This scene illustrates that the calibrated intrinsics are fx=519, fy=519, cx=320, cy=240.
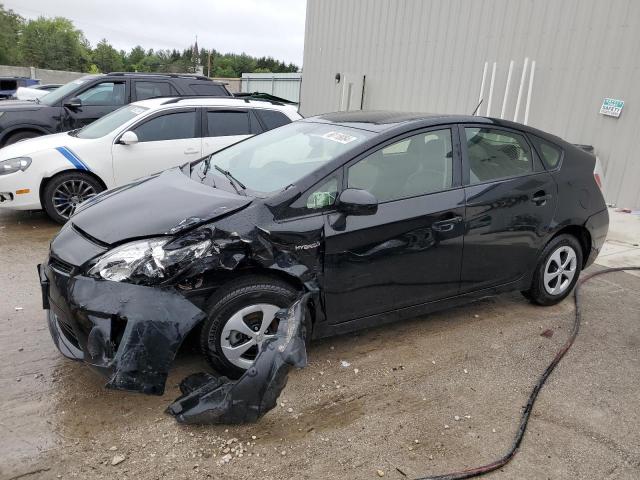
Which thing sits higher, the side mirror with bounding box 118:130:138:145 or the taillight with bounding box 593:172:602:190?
the taillight with bounding box 593:172:602:190

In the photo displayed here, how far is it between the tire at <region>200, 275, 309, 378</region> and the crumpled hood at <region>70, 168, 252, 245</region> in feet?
1.49

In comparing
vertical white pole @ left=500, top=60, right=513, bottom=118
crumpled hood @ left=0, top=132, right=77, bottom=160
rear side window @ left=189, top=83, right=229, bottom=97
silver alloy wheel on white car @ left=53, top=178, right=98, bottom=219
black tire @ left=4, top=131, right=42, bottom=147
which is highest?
vertical white pole @ left=500, top=60, right=513, bottom=118

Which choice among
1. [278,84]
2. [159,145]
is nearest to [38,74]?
[278,84]

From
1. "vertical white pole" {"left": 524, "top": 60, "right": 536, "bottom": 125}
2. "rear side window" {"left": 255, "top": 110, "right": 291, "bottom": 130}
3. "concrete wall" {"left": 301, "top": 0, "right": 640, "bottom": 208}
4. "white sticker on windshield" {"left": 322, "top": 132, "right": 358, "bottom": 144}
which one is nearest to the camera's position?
"white sticker on windshield" {"left": 322, "top": 132, "right": 358, "bottom": 144}

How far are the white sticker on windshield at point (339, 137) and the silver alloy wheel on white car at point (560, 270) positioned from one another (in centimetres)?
208

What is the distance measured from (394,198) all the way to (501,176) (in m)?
1.02

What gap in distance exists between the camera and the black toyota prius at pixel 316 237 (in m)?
2.81

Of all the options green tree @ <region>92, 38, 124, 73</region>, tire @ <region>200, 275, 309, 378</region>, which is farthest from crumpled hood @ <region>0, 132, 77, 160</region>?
green tree @ <region>92, 38, 124, 73</region>

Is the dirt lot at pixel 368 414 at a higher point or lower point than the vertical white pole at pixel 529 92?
lower

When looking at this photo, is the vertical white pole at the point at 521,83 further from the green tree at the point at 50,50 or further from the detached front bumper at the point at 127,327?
the green tree at the point at 50,50

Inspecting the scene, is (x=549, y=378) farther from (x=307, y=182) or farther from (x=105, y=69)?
(x=105, y=69)

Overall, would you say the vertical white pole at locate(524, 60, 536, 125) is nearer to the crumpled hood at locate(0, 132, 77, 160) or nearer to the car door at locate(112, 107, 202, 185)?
the car door at locate(112, 107, 202, 185)

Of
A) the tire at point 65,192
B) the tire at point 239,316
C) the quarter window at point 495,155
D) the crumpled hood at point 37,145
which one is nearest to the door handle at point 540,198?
the quarter window at point 495,155

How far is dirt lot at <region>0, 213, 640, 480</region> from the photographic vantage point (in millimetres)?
2582
